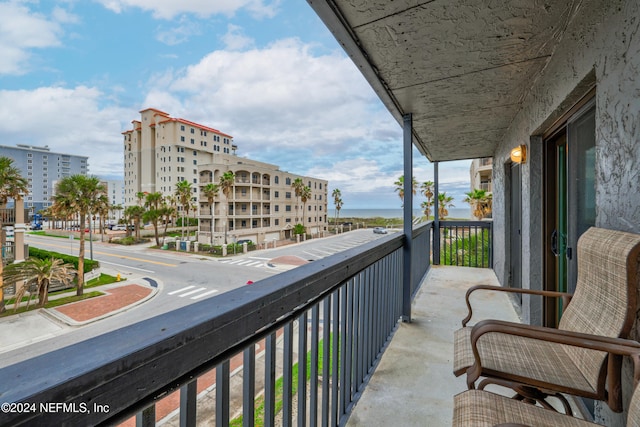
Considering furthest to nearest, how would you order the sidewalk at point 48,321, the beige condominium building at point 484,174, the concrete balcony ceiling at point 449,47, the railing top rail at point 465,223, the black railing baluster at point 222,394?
1. the beige condominium building at point 484,174
2. the railing top rail at point 465,223
3. the concrete balcony ceiling at point 449,47
4. the sidewalk at point 48,321
5. the black railing baluster at point 222,394

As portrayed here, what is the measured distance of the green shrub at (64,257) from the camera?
74.3 inches

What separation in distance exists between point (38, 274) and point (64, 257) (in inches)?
34.0

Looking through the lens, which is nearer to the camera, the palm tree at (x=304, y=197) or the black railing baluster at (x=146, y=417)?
the black railing baluster at (x=146, y=417)

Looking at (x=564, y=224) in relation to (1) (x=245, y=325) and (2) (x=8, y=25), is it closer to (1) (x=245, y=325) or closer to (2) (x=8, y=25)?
(1) (x=245, y=325)

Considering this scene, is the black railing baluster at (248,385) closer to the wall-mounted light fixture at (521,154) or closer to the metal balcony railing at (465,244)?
the wall-mounted light fixture at (521,154)

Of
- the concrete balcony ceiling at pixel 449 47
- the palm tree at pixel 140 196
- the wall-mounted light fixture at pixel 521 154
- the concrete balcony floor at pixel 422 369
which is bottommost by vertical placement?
the concrete balcony floor at pixel 422 369

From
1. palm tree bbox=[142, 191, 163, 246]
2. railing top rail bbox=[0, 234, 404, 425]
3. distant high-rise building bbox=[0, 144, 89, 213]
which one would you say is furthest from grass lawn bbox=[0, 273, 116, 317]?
palm tree bbox=[142, 191, 163, 246]

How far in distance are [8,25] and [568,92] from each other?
3.00 metres

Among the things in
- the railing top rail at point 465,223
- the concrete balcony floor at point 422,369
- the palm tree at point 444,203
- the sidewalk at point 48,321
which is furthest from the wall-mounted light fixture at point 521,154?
the palm tree at point 444,203

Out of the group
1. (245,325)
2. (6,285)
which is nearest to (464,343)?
(245,325)

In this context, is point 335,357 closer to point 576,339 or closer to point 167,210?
point 576,339

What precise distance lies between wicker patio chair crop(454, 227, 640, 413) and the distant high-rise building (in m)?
2.43

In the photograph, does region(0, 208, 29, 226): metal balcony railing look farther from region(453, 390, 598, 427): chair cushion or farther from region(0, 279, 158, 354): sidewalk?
region(453, 390, 598, 427): chair cushion

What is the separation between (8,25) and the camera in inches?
58.7
